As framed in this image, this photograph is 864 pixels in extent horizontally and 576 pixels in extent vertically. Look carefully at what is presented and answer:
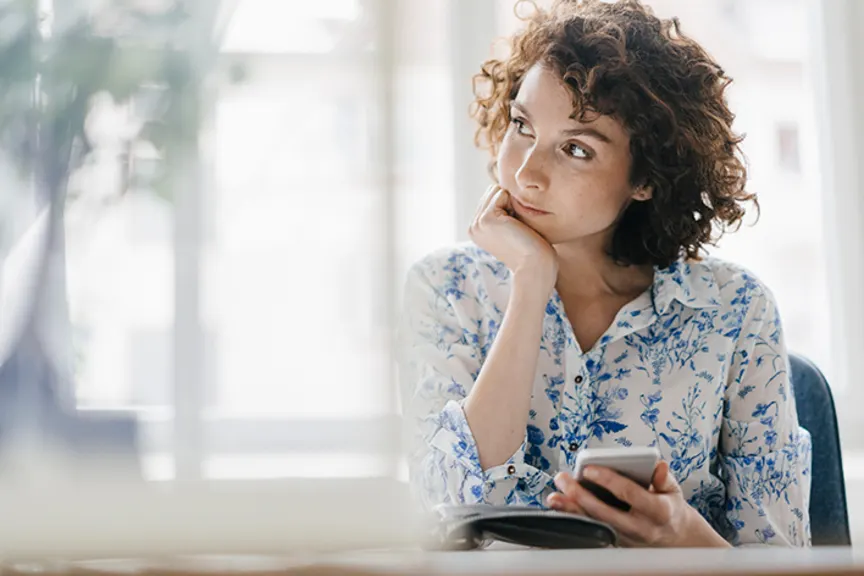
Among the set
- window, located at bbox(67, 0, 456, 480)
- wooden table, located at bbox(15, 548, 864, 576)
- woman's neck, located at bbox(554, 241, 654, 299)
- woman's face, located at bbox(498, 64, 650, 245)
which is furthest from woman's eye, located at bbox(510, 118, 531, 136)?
wooden table, located at bbox(15, 548, 864, 576)

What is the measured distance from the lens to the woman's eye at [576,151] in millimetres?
1284

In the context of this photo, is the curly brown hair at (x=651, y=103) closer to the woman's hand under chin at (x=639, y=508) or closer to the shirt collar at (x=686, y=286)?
the shirt collar at (x=686, y=286)

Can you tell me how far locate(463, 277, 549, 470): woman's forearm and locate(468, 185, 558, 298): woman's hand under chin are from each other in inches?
2.0

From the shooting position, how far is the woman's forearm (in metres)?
1.18

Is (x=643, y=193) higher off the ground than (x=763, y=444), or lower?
higher

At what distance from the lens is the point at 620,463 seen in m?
0.94

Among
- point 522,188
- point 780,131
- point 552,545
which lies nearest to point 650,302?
point 522,188

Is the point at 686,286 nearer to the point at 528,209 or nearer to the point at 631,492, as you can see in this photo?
the point at 528,209

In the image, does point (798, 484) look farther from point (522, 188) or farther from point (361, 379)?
point (361, 379)

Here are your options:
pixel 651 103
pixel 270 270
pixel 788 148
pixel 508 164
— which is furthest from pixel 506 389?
pixel 788 148

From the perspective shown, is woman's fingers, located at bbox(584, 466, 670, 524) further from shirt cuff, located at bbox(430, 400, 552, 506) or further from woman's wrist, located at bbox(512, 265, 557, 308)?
woman's wrist, located at bbox(512, 265, 557, 308)

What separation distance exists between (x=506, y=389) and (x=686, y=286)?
349mm

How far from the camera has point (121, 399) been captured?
1.78 ft

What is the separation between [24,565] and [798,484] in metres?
1.04
